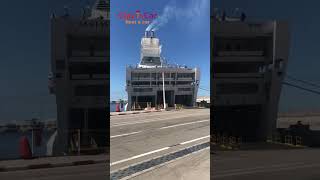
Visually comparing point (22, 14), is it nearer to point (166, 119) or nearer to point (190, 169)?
point (166, 119)

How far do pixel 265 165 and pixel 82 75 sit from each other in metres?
1.46

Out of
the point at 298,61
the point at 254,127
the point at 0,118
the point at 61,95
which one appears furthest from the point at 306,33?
the point at 0,118

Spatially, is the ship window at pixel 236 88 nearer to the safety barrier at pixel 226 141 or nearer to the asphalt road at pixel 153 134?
the asphalt road at pixel 153 134

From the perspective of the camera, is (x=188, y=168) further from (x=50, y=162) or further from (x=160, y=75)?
(x=50, y=162)

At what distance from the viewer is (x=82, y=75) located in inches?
→ 121

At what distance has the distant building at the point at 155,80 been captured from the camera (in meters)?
3.20

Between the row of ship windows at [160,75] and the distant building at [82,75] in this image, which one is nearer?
the distant building at [82,75]

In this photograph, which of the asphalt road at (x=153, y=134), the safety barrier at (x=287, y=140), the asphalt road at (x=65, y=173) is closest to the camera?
the asphalt road at (x=65, y=173)

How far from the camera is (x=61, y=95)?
9.95 feet

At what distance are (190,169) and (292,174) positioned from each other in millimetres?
766

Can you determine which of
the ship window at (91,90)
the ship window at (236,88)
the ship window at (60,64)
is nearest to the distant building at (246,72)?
the ship window at (236,88)

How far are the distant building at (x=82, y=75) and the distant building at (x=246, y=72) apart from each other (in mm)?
767

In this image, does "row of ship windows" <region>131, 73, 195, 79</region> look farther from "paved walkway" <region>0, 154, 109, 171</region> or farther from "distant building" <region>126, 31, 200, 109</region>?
"paved walkway" <region>0, 154, 109, 171</region>

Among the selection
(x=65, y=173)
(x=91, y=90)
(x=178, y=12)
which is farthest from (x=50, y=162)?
(x=178, y=12)
